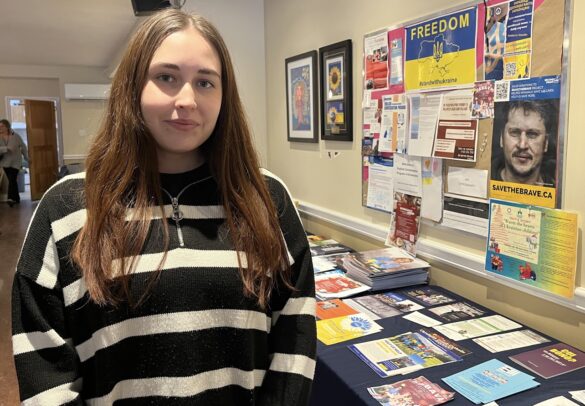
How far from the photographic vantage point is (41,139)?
9.60m

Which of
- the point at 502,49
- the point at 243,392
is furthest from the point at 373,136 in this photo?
the point at 243,392

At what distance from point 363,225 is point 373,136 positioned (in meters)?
0.45

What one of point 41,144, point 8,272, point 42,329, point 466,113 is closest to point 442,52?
point 466,113

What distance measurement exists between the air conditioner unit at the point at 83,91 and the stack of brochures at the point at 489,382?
9.08 meters

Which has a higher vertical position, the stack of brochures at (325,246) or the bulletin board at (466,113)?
the bulletin board at (466,113)

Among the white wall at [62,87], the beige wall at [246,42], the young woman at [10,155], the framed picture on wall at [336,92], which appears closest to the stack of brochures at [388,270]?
the framed picture on wall at [336,92]

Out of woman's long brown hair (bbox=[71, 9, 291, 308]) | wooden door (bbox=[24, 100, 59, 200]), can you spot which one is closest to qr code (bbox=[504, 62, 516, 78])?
woman's long brown hair (bbox=[71, 9, 291, 308])

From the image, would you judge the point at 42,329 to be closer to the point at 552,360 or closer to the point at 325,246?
the point at 552,360

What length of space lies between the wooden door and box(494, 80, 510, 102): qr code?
30.4 feet

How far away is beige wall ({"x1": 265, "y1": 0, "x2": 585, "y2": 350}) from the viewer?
4.66 feet

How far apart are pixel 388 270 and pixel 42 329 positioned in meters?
1.37

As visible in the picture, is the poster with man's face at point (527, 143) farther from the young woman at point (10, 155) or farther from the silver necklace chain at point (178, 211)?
the young woman at point (10, 155)

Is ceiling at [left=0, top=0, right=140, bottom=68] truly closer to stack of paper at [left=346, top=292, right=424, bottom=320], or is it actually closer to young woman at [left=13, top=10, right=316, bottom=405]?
stack of paper at [left=346, top=292, right=424, bottom=320]

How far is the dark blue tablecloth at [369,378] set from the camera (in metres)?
1.20
